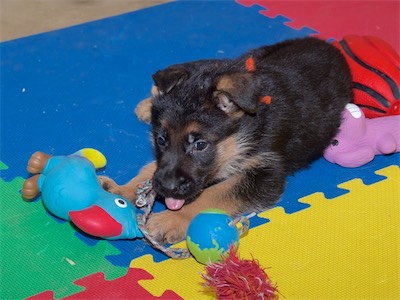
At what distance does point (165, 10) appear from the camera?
20.4ft

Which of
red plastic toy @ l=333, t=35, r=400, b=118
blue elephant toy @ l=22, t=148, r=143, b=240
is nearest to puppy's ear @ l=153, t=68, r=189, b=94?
blue elephant toy @ l=22, t=148, r=143, b=240

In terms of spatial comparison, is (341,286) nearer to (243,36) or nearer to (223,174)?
(223,174)

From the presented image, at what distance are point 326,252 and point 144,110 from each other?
5.55 feet

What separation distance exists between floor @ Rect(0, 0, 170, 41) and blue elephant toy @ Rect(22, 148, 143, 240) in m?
2.93

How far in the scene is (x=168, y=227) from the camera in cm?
343

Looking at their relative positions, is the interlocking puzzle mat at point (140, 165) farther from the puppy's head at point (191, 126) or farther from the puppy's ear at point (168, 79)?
the puppy's ear at point (168, 79)

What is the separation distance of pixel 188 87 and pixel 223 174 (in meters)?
0.56

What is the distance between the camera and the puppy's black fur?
3354 millimetres

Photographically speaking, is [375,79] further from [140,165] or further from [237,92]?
[140,165]

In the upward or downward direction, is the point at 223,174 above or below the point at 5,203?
above

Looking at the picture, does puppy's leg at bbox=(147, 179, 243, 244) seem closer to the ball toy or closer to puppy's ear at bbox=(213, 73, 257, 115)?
the ball toy

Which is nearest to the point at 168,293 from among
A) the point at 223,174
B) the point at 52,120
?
the point at 223,174

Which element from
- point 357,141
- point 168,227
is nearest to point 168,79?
point 168,227

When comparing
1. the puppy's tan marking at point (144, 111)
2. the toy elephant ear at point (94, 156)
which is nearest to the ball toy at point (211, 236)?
the toy elephant ear at point (94, 156)
